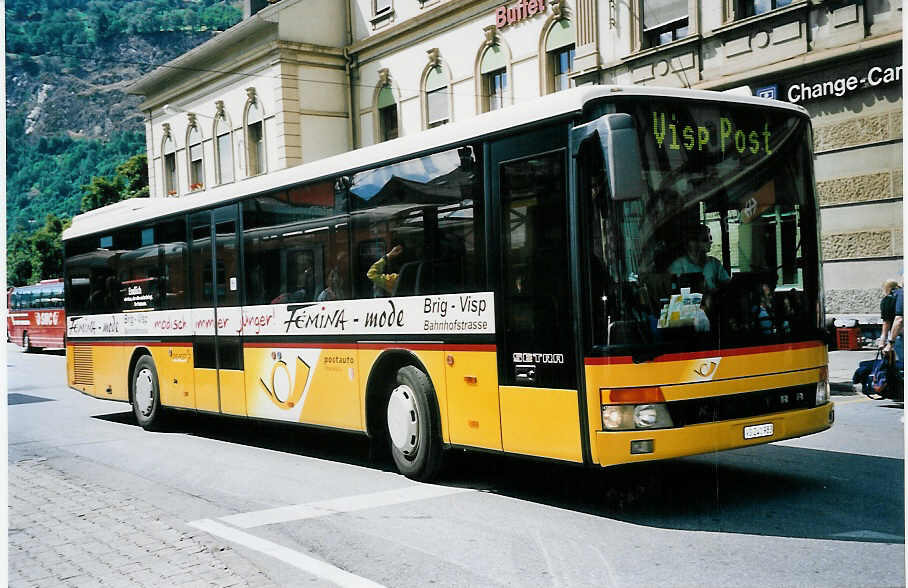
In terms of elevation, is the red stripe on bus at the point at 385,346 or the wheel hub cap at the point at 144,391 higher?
the red stripe on bus at the point at 385,346

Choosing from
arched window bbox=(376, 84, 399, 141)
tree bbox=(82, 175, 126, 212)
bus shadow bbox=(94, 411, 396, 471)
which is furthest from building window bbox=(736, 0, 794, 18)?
tree bbox=(82, 175, 126, 212)

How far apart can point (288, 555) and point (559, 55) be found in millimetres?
19834

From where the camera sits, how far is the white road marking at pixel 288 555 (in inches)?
216

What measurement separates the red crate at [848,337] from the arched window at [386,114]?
1752 centimetres

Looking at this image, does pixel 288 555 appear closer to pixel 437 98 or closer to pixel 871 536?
pixel 871 536

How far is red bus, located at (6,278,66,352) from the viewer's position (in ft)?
130

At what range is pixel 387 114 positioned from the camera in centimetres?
3091

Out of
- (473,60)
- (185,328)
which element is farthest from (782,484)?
(473,60)

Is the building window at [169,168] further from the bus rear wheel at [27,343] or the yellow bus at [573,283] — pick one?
the yellow bus at [573,283]

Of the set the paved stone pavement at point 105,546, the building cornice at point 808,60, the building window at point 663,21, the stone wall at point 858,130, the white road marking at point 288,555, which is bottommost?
the white road marking at point 288,555

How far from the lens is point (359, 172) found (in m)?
9.13

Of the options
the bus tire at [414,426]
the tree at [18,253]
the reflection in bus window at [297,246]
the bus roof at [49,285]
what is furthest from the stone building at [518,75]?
the tree at [18,253]

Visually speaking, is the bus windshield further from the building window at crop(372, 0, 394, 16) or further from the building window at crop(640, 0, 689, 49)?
the building window at crop(372, 0, 394, 16)

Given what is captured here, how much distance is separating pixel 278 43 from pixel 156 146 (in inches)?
456
